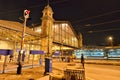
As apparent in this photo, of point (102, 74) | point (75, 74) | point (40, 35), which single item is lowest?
point (102, 74)

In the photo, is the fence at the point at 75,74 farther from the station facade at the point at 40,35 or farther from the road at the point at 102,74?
the station facade at the point at 40,35

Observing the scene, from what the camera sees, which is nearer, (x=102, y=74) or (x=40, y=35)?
(x=102, y=74)

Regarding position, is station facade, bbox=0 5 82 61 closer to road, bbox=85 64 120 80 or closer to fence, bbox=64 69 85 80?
road, bbox=85 64 120 80

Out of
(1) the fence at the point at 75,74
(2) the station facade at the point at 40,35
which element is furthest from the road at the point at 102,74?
(2) the station facade at the point at 40,35

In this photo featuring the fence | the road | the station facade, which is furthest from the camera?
the station facade

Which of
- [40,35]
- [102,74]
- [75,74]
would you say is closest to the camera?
[75,74]

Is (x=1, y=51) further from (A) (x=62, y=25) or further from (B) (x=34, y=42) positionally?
(A) (x=62, y=25)

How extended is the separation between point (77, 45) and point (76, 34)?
21.0 feet

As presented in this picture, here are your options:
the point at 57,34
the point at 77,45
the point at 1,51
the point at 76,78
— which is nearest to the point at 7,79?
the point at 1,51

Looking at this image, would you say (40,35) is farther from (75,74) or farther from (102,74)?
(75,74)

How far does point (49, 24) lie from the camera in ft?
120

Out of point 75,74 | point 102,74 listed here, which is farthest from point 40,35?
point 75,74

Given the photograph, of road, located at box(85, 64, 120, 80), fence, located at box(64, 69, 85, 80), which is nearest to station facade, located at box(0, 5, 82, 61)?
road, located at box(85, 64, 120, 80)

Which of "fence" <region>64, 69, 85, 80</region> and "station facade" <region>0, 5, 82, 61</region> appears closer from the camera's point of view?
"fence" <region>64, 69, 85, 80</region>
